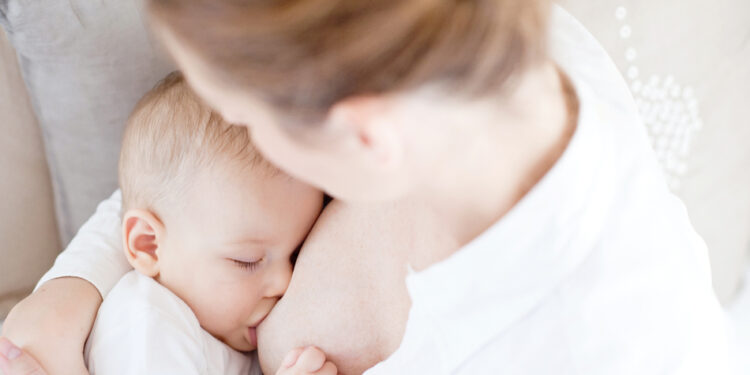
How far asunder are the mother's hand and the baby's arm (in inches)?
0.8

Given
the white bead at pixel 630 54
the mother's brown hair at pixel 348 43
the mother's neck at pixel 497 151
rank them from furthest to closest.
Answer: the white bead at pixel 630 54, the mother's neck at pixel 497 151, the mother's brown hair at pixel 348 43

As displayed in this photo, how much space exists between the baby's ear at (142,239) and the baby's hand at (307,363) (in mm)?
223

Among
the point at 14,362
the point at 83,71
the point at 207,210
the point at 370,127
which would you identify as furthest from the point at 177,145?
the point at 370,127

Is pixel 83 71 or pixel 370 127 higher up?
pixel 370 127

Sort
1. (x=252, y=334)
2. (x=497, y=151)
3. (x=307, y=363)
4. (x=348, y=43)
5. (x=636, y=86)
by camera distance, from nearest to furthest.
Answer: (x=348, y=43) → (x=497, y=151) → (x=307, y=363) → (x=252, y=334) → (x=636, y=86)

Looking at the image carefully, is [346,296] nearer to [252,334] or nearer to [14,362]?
[252,334]

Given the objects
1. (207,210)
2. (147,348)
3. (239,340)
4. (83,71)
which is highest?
(83,71)

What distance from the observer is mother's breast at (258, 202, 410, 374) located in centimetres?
81

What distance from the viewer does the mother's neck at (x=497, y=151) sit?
1.82 ft

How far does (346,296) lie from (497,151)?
34 cm

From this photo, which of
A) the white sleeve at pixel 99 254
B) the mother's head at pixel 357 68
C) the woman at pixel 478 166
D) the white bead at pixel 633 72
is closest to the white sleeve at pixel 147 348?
the white sleeve at pixel 99 254

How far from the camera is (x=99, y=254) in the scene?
99 centimetres

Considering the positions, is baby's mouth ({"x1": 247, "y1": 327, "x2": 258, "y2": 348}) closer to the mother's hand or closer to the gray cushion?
the mother's hand

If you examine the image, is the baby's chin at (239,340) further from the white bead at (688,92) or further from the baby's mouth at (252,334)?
the white bead at (688,92)
